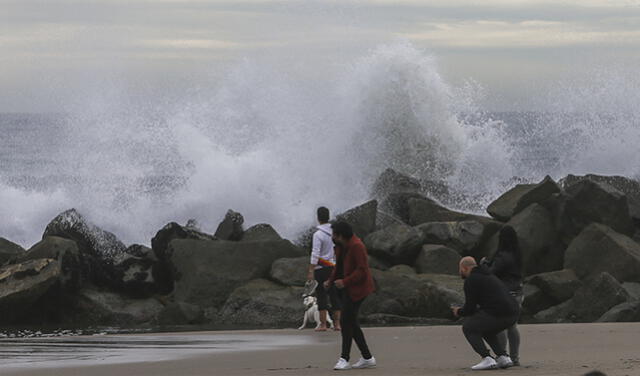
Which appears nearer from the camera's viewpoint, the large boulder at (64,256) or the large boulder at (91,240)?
the large boulder at (64,256)

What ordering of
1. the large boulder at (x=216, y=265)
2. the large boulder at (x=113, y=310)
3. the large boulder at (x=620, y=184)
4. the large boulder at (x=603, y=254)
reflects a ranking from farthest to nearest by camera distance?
the large boulder at (x=620, y=184), the large boulder at (x=216, y=265), the large boulder at (x=603, y=254), the large boulder at (x=113, y=310)

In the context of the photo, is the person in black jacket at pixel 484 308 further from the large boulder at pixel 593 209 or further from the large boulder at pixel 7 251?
the large boulder at pixel 7 251

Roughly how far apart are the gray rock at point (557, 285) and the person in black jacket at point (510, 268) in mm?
5166

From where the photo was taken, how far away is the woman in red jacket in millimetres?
8781

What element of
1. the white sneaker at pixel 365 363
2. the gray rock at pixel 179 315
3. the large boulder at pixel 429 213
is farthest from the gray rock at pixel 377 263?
the white sneaker at pixel 365 363

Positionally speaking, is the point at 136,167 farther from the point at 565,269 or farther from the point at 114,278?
the point at 565,269

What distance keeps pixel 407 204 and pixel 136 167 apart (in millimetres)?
7061

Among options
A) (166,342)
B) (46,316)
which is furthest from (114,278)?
(166,342)

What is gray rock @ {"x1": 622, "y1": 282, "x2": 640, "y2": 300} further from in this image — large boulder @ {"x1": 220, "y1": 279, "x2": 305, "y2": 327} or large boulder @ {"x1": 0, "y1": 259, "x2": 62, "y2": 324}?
large boulder @ {"x1": 0, "y1": 259, "x2": 62, "y2": 324}

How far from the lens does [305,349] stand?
34.0 feet

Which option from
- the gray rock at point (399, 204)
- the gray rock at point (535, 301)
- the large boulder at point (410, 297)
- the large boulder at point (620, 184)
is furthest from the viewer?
the gray rock at point (399, 204)

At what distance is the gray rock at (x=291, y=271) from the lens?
14.0 metres

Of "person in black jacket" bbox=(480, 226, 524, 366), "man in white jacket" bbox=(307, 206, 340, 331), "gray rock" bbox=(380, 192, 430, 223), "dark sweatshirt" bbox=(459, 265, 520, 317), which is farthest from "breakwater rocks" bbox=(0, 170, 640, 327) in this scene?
"dark sweatshirt" bbox=(459, 265, 520, 317)

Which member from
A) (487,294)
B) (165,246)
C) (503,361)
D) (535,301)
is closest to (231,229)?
(165,246)
